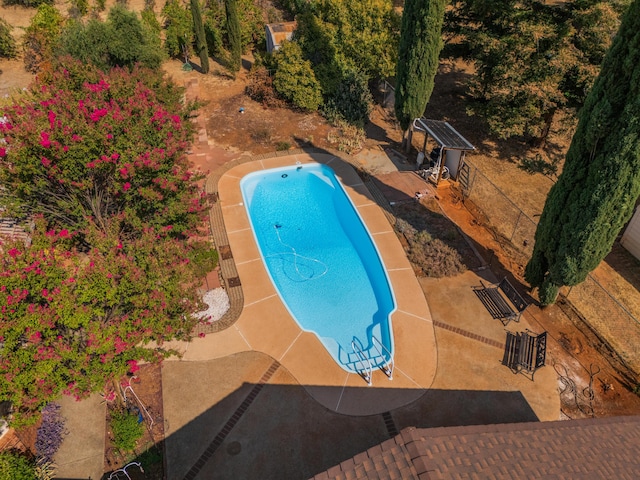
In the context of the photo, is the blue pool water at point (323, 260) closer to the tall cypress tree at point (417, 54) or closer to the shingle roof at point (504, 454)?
the tall cypress tree at point (417, 54)

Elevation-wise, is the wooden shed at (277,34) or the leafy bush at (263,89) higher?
the wooden shed at (277,34)

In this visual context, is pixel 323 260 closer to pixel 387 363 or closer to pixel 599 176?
pixel 387 363

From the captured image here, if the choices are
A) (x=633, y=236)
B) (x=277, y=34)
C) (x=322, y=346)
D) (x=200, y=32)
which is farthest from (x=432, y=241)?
(x=200, y=32)

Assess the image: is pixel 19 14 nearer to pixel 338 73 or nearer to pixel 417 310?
pixel 338 73

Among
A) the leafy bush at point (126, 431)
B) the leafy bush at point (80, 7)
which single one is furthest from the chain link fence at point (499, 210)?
the leafy bush at point (80, 7)

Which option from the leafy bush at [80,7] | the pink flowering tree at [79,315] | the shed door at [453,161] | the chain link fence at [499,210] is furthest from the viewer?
the leafy bush at [80,7]

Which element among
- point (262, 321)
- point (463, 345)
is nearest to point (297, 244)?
point (262, 321)

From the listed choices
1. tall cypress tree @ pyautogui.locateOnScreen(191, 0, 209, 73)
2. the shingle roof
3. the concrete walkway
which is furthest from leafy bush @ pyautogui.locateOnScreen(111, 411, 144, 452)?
tall cypress tree @ pyautogui.locateOnScreen(191, 0, 209, 73)
